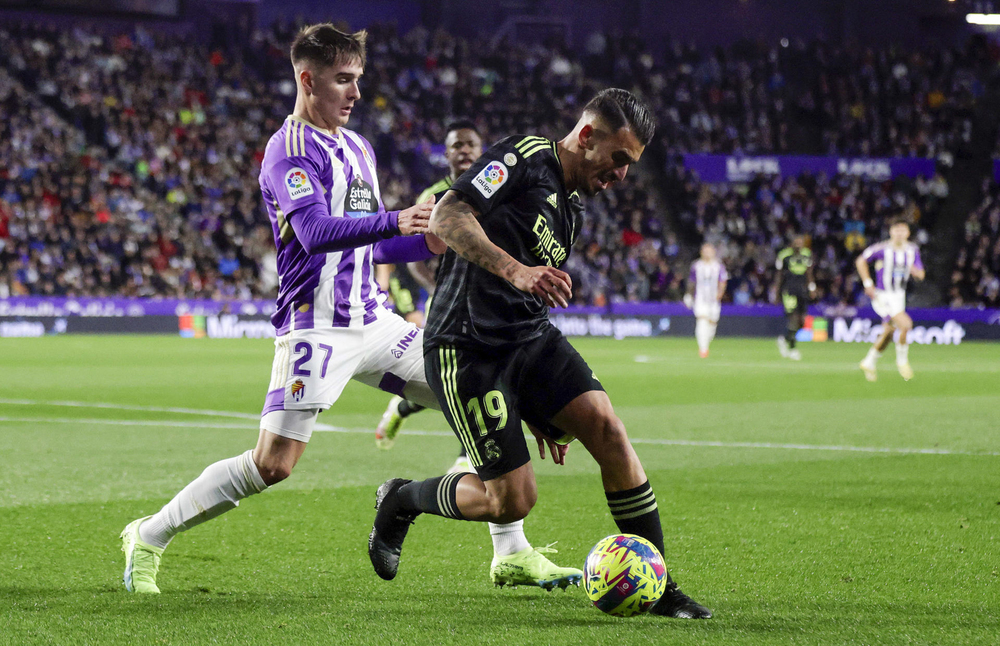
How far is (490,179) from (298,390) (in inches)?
46.7

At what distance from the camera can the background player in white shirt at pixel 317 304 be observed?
171 inches

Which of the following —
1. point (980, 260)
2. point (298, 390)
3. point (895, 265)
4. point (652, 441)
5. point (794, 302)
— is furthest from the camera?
point (980, 260)

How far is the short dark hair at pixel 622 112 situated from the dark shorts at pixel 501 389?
816mm

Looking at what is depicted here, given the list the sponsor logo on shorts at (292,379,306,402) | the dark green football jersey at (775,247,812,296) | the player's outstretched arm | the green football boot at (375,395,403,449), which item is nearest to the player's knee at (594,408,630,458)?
the player's outstretched arm

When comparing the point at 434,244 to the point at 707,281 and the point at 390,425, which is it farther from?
the point at 707,281

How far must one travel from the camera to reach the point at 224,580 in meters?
4.50

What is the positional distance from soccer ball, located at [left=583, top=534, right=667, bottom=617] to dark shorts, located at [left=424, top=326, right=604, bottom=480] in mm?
456

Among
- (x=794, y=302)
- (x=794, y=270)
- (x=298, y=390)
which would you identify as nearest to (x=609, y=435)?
(x=298, y=390)

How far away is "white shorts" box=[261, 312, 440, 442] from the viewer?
14.5ft

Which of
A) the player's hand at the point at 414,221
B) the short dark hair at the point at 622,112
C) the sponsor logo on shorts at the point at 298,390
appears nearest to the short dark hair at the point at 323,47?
the player's hand at the point at 414,221

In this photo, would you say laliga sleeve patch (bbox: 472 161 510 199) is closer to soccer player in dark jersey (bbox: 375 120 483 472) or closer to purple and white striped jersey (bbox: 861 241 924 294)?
soccer player in dark jersey (bbox: 375 120 483 472)

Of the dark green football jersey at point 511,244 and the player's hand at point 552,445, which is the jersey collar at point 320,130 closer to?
the dark green football jersey at point 511,244

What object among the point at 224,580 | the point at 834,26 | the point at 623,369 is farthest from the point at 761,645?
the point at 834,26

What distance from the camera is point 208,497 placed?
175 inches
